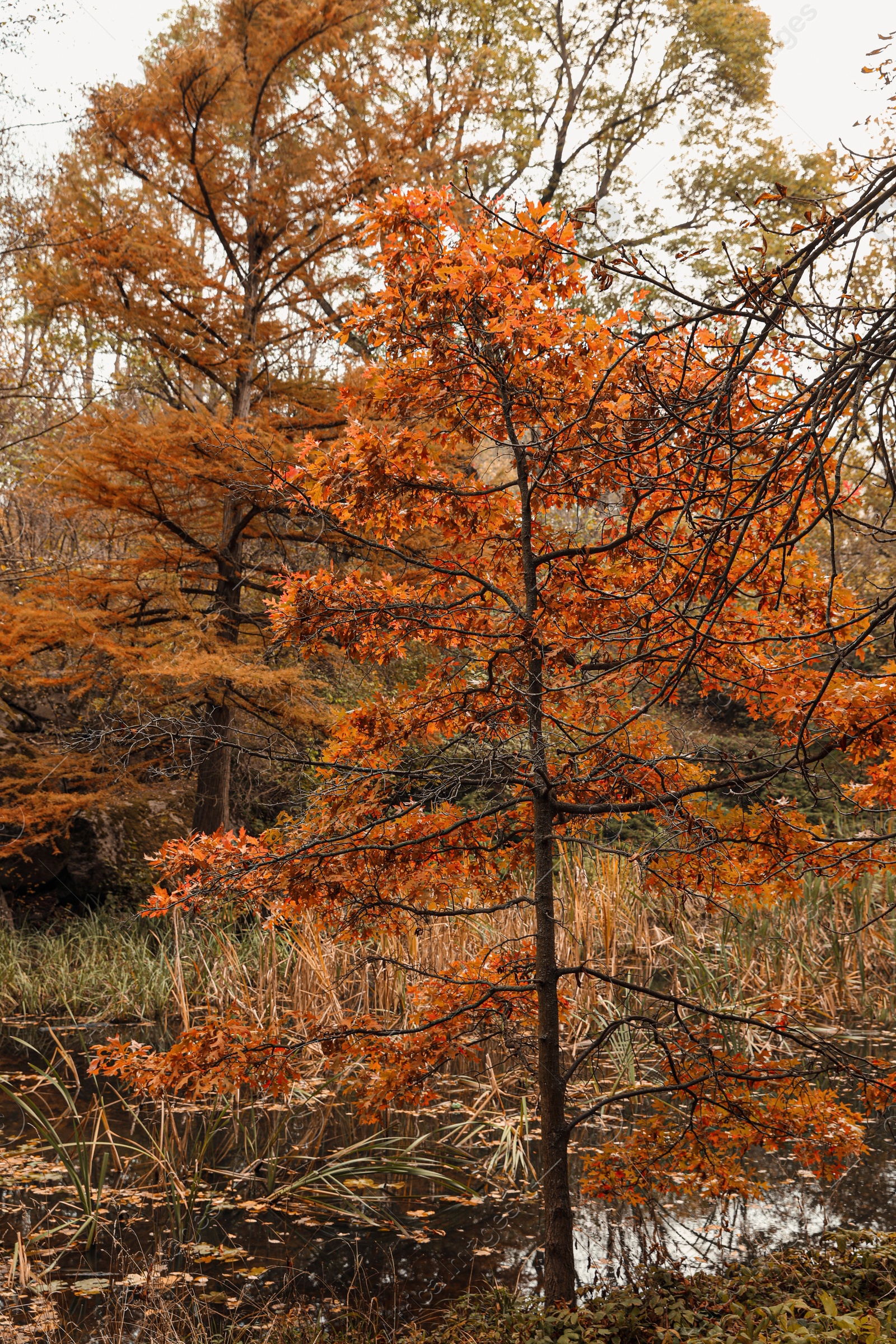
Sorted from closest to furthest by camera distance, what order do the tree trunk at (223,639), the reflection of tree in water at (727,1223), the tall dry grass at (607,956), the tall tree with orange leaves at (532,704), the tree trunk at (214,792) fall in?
the tall tree with orange leaves at (532,704) → the reflection of tree in water at (727,1223) → the tall dry grass at (607,956) → the tree trunk at (223,639) → the tree trunk at (214,792)

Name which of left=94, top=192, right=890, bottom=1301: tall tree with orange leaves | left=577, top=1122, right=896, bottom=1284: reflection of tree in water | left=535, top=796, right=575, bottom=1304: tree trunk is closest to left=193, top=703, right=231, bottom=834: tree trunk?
left=94, top=192, right=890, bottom=1301: tall tree with orange leaves

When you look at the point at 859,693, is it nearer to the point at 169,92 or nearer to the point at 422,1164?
the point at 422,1164

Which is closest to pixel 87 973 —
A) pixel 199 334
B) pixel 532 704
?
pixel 199 334

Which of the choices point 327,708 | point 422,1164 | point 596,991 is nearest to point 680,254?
point 422,1164

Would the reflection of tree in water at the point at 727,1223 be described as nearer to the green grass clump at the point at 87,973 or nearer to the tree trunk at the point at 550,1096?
the tree trunk at the point at 550,1096

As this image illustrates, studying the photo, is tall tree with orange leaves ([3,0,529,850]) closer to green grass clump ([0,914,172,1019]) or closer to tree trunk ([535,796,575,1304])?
green grass clump ([0,914,172,1019])

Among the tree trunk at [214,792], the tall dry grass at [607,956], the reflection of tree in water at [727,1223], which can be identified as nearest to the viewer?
the reflection of tree in water at [727,1223]

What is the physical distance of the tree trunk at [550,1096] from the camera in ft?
9.09

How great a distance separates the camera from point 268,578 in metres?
8.68

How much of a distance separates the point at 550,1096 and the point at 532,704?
4.17 ft

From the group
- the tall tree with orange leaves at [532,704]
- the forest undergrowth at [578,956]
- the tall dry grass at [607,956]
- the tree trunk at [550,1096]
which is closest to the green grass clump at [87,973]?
the forest undergrowth at [578,956]

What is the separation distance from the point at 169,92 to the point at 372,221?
5230 mm

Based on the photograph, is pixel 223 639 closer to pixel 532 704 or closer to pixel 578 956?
pixel 578 956

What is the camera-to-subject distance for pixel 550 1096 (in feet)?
9.52
